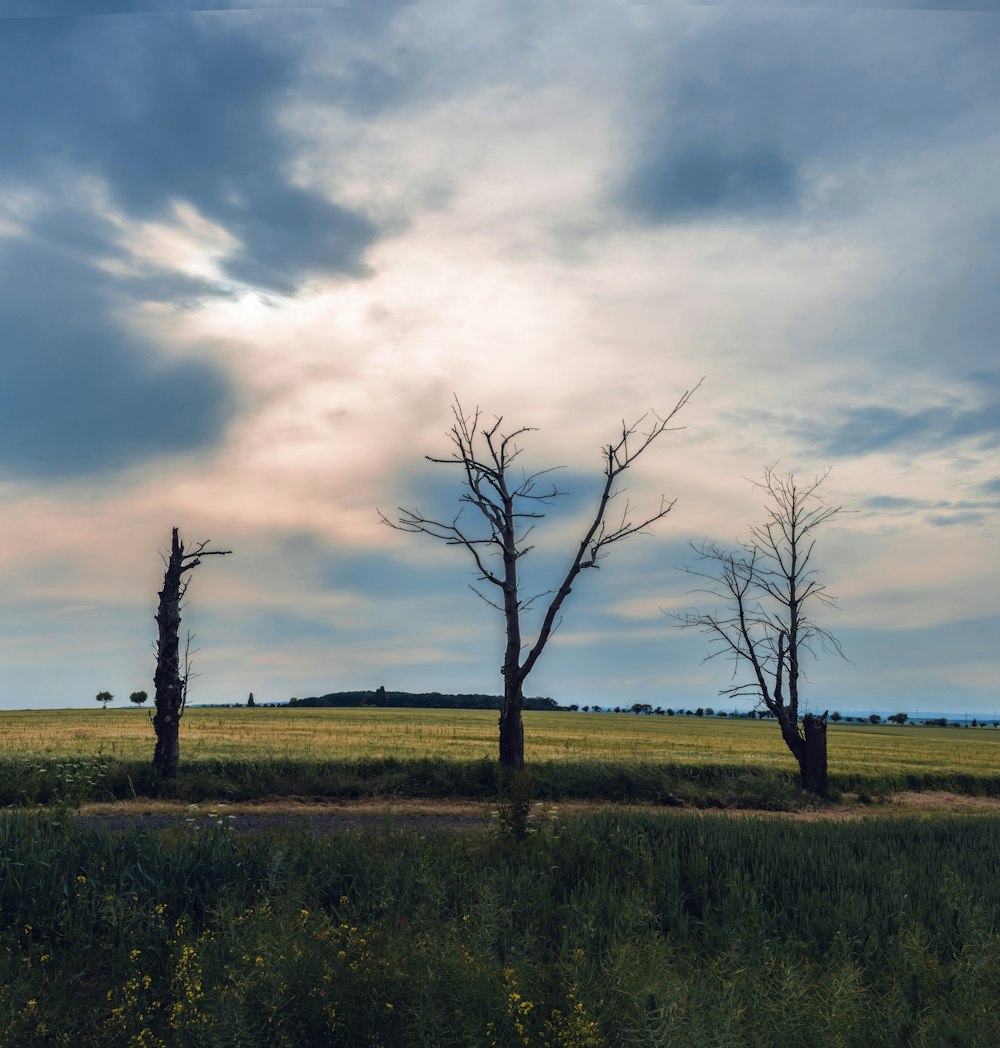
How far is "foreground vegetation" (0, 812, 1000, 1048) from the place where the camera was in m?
6.42

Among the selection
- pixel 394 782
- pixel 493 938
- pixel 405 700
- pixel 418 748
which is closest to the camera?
pixel 493 938

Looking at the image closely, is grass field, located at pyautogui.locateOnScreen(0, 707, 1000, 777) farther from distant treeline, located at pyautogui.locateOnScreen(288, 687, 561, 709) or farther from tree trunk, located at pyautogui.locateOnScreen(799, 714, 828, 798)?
distant treeline, located at pyautogui.locateOnScreen(288, 687, 561, 709)

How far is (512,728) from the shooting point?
23.0 metres

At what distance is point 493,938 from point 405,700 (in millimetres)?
101413

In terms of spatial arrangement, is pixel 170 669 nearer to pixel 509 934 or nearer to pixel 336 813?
pixel 336 813

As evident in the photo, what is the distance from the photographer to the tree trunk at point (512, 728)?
22.8 meters

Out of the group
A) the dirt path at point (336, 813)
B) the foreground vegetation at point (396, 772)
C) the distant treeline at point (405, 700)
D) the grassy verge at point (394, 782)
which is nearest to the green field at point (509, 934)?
the dirt path at point (336, 813)

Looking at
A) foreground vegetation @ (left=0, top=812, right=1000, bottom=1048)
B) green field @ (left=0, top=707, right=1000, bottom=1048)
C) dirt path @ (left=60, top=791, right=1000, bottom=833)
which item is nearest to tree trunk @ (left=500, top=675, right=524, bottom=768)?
dirt path @ (left=60, top=791, right=1000, bottom=833)

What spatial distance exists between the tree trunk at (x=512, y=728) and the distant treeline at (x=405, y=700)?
3111 inches

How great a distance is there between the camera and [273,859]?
994 cm

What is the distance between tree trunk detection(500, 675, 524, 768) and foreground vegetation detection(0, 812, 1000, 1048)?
396 inches

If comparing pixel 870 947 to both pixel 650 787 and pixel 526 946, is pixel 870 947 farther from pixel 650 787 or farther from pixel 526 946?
pixel 650 787

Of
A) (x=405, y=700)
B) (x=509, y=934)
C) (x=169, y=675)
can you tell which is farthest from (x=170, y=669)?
(x=405, y=700)

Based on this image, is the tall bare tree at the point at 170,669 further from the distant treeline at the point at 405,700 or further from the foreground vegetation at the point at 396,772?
the distant treeline at the point at 405,700
